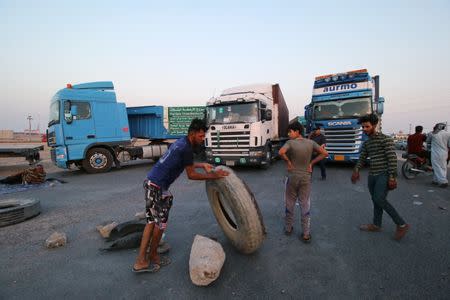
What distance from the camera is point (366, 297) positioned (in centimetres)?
223

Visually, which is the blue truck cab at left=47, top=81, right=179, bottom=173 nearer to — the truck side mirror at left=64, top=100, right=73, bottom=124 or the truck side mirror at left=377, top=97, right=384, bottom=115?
the truck side mirror at left=64, top=100, right=73, bottom=124

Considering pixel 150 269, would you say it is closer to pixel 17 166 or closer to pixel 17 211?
pixel 17 211

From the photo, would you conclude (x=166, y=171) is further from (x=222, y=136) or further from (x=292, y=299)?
(x=222, y=136)

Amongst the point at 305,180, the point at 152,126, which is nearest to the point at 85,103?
the point at 152,126

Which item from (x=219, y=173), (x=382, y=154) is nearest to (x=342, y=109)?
(x=382, y=154)

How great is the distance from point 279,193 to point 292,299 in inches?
153

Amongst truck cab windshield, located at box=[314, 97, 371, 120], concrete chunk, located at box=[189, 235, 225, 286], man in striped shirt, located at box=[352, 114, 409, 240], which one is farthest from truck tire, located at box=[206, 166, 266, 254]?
truck cab windshield, located at box=[314, 97, 371, 120]

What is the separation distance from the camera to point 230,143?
8617mm

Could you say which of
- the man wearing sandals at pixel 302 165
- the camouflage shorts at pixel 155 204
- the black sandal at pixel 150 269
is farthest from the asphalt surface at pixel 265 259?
the camouflage shorts at pixel 155 204

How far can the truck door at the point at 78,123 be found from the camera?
8.74 m

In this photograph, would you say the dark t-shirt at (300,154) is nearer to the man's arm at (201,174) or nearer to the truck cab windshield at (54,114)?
the man's arm at (201,174)

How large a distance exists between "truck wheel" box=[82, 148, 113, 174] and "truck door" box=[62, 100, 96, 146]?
0.61 meters

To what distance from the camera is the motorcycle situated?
7.06 meters

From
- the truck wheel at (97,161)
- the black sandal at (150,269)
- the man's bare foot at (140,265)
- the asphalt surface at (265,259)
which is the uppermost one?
the truck wheel at (97,161)
